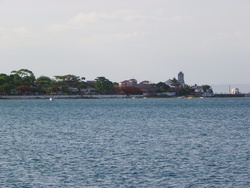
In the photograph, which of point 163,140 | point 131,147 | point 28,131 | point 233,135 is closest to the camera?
point 131,147

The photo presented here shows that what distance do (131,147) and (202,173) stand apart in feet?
37.1

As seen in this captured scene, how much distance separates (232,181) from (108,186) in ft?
18.1

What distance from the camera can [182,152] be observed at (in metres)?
38.0

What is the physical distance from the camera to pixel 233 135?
50.8 m

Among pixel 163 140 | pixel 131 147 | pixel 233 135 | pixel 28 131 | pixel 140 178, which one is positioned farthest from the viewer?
pixel 28 131

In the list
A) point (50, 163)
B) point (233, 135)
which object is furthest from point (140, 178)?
point (233, 135)

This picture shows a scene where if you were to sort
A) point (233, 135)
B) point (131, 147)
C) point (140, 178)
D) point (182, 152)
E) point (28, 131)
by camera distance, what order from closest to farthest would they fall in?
1. point (140, 178)
2. point (182, 152)
3. point (131, 147)
4. point (233, 135)
5. point (28, 131)

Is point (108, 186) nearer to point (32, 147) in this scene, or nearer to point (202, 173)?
point (202, 173)

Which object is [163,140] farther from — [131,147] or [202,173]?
[202,173]

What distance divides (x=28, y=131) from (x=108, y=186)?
31.2m

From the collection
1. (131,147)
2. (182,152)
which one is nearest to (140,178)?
(182,152)

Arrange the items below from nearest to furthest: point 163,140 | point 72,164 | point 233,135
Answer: point 72,164, point 163,140, point 233,135

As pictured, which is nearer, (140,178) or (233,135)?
(140,178)

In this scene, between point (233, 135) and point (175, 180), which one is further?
point (233, 135)
